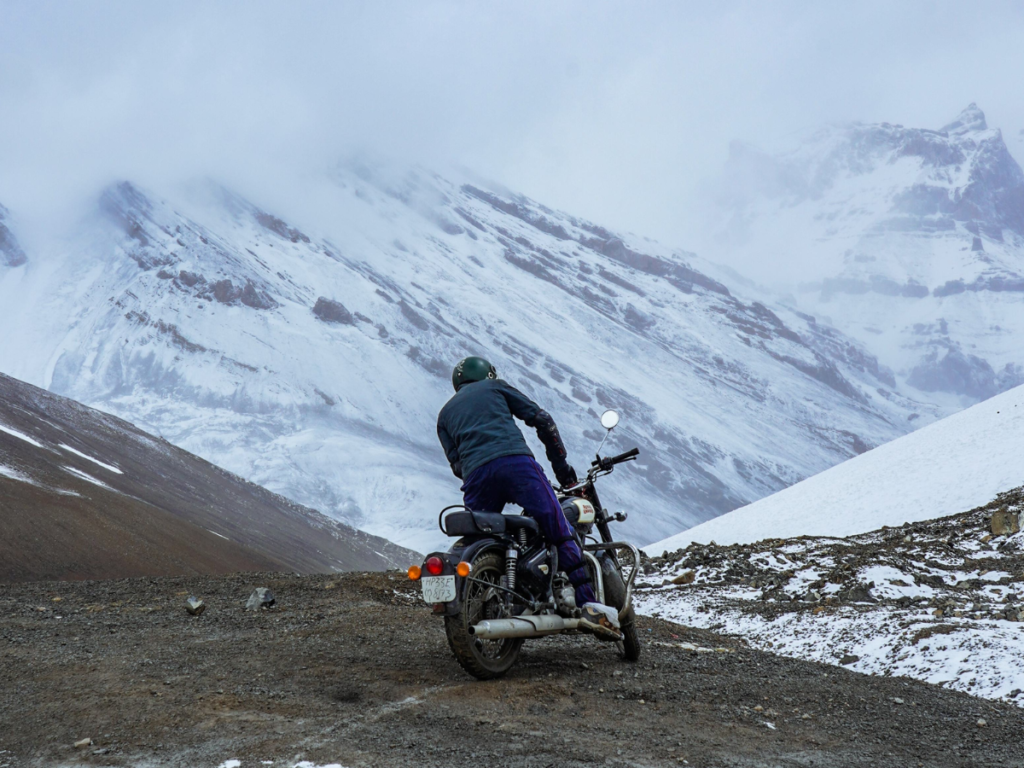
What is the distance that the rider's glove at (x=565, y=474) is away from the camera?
23.3ft

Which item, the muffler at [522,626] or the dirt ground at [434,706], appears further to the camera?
the muffler at [522,626]

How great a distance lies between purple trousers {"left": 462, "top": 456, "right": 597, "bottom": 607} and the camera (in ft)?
20.9

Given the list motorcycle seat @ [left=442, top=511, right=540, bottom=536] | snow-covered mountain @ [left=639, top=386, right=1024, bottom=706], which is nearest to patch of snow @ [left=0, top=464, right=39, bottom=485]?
snow-covered mountain @ [left=639, top=386, right=1024, bottom=706]

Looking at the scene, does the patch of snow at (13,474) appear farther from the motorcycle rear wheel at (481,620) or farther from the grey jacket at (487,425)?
the motorcycle rear wheel at (481,620)

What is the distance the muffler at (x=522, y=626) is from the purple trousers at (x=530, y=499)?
274 mm

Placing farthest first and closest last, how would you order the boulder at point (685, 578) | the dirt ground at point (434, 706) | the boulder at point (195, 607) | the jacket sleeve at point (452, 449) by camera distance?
the boulder at point (685, 578) < the boulder at point (195, 607) < the jacket sleeve at point (452, 449) < the dirt ground at point (434, 706)

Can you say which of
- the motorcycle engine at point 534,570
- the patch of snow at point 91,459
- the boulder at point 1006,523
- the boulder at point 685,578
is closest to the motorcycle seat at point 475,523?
the motorcycle engine at point 534,570

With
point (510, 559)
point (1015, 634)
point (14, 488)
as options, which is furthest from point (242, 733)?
point (14, 488)

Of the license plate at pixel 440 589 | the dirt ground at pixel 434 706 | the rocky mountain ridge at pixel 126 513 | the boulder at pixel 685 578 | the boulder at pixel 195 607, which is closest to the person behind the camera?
the dirt ground at pixel 434 706

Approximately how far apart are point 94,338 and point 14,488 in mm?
185727

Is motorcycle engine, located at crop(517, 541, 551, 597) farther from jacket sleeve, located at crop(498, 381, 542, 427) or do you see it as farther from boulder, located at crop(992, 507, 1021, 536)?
boulder, located at crop(992, 507, 1021, 536)

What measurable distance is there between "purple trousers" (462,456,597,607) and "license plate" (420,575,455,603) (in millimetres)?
728

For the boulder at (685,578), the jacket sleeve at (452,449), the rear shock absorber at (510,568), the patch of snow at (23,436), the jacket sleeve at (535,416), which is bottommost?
the rear shock absorber at (510,568)

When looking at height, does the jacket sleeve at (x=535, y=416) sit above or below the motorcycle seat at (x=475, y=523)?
above
